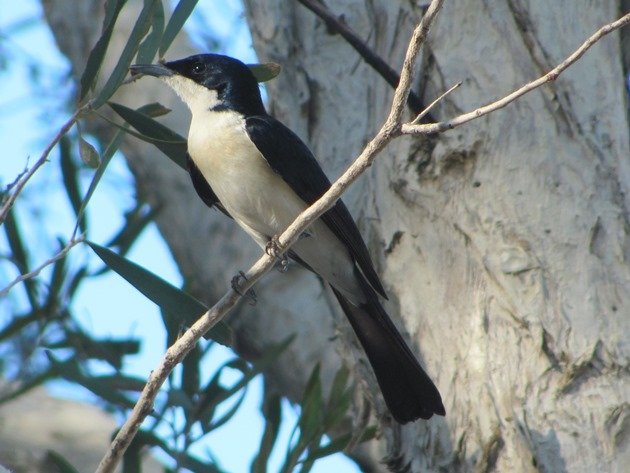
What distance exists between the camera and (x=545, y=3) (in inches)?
135

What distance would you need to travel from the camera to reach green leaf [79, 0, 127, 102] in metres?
3.24

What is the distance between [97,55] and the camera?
325 centimetres

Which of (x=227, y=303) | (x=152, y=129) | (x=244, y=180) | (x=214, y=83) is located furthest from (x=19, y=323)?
(x=227, y=303)

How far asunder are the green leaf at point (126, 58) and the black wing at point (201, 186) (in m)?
0.58

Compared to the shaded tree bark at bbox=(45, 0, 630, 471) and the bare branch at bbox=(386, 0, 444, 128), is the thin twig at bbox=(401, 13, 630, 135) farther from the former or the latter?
the shaded tree bark at bbox=(45, 0, 630, 471)

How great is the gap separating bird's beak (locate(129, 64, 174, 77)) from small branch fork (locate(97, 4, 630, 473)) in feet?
3.60

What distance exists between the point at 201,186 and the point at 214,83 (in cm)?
44

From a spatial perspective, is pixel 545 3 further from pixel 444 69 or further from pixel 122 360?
pixel 122 360

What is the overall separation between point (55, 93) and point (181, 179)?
251cm

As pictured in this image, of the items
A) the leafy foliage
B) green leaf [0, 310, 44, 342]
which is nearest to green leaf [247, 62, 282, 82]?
the leafy foliage

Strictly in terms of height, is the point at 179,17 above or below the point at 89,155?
above

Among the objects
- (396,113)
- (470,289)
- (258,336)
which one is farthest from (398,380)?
→ (258,336)

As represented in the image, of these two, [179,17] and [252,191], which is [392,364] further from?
[179,17]

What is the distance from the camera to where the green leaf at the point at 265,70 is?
3596 mm
